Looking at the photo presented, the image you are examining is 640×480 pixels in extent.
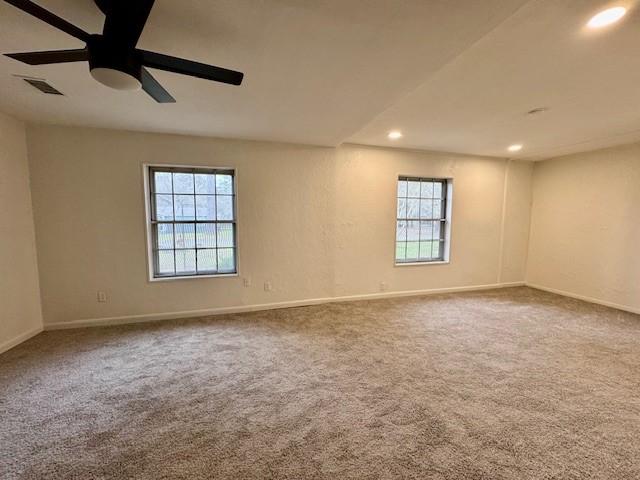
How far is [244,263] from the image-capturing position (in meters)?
3.81

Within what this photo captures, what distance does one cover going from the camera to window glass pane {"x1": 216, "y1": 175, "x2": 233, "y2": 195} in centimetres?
376

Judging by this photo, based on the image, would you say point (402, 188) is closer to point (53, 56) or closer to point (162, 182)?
point (162, 182)

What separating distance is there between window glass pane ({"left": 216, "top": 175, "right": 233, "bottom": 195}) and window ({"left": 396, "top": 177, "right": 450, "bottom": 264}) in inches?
103

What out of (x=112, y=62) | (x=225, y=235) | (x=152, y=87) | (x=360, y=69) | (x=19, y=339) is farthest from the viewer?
(x=225, y=235)

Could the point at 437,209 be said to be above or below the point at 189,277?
above

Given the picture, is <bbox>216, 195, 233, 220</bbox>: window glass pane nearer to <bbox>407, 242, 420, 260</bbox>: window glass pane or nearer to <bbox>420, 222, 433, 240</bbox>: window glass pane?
<bbox>407, 242, 420, 260</bbox>: window glass pane

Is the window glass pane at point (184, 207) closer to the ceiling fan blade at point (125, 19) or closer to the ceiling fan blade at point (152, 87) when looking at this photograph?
the ceiling fan blade at point (152, 87)

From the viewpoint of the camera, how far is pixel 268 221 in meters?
3.86

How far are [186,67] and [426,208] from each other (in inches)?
168

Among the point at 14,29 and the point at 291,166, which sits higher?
the point at 14,29

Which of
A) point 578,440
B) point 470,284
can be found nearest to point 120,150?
point 578,440

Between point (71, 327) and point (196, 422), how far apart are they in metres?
2.59

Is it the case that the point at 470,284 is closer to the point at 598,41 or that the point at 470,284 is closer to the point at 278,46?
the point at 598,41

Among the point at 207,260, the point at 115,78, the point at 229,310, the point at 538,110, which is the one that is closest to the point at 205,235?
the point at 207,260
